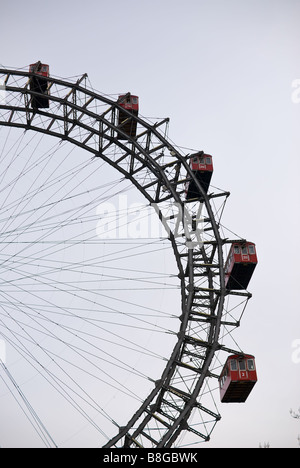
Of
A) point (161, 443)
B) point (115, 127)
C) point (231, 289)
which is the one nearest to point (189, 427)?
point (161, 443)

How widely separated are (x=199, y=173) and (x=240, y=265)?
254 inches

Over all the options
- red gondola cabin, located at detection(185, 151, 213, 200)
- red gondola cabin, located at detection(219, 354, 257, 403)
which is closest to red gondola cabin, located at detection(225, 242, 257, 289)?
red gondola cabin, located at detection(185, 151, 213, 200)

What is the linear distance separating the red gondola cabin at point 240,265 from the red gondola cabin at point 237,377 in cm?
444

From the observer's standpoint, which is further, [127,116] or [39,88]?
[127,116]

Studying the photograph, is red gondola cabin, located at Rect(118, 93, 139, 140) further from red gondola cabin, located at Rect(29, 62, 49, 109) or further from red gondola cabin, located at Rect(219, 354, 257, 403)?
red gondola cabin, located at Rect(219, 354, 257, 403)

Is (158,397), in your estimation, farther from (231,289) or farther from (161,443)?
(231,289)

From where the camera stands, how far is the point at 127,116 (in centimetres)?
3944

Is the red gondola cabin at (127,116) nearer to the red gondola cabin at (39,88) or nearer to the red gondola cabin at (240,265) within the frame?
the red gondola cabin at (39,88)

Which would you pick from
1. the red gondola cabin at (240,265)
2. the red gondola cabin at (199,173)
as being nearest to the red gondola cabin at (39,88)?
the red gondola cabin at (199,173)

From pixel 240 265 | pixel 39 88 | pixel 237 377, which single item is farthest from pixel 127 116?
pixel 237 377

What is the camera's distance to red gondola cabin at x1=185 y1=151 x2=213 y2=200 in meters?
39.3

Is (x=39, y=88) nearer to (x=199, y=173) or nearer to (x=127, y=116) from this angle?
(x=127, y=116)

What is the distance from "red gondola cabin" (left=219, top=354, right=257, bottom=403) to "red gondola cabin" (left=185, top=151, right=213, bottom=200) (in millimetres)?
10074

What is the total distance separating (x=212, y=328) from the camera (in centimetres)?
3641
